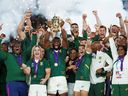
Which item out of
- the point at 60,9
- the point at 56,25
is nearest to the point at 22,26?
the point at 56,25

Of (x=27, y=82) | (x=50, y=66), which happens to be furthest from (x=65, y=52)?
(x=27, y=82)

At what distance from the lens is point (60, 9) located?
1224cm

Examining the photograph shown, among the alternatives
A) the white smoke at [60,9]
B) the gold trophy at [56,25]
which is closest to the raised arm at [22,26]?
the gold trophy at [56,25]

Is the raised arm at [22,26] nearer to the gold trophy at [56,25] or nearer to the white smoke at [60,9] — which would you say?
the gold trophy at [56,25]

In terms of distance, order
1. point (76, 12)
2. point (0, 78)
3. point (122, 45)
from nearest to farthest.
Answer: point (122, 45) → point (0, 78) → point (76, 12)

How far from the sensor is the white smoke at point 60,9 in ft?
38.8

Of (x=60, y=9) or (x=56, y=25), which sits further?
(x=60, y=9)

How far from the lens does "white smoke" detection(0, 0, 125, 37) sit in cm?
1182

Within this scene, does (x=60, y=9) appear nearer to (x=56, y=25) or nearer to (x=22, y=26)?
(x=56, y=25)

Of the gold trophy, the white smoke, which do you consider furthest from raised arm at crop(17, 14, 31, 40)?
the white smoke

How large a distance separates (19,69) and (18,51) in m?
0.35

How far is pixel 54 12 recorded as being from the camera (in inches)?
482

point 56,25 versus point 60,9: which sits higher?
point 60,9

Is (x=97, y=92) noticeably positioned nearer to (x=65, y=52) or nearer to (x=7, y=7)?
(x=65, y=52)
